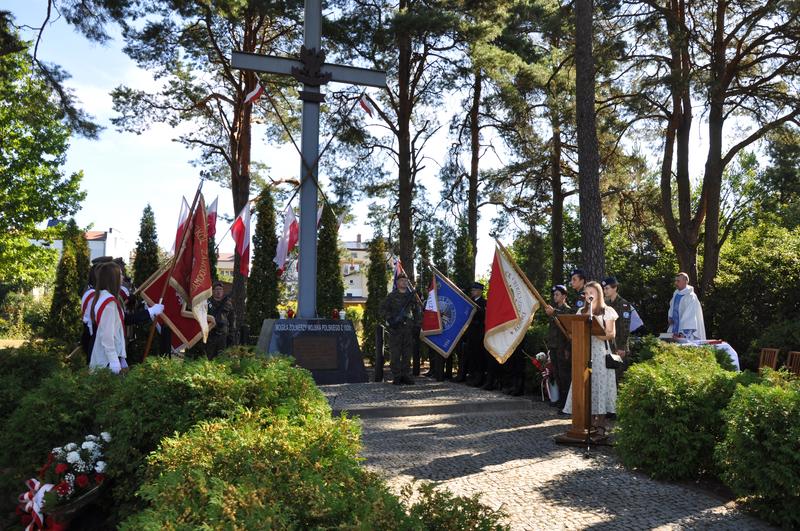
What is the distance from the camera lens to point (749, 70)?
17.4 metres

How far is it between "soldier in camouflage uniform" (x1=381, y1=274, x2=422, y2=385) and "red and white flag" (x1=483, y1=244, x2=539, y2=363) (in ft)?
11.5

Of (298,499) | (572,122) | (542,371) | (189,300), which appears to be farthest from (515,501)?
(572,122)

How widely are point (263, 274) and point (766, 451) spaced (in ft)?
59.5

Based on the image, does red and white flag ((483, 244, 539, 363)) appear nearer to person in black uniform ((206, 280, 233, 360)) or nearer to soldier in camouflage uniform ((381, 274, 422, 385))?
soldier in camouflage uniform ((381, 274, 422, 385))

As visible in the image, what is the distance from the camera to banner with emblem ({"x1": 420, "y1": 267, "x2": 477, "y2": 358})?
12.2 metres

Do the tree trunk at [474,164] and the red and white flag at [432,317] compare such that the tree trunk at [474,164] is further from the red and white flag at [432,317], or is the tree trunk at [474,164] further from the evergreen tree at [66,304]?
the evergreen tree at [66,304]

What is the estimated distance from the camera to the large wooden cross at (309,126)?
1216cm

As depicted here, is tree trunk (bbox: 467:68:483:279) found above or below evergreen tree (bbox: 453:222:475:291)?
above

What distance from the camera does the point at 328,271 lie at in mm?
21422

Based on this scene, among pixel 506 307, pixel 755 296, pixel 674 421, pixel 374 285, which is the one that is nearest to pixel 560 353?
pixel 506 307

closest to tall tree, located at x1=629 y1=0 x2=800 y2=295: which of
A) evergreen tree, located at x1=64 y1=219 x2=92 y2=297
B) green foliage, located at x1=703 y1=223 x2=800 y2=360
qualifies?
green foliage, located at x1=703 y1=223 x2=800 y2=360

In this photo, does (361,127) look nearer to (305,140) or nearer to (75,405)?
(305,140)

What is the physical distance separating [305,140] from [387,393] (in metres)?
4.93

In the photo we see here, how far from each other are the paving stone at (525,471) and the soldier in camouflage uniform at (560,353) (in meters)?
0.45
